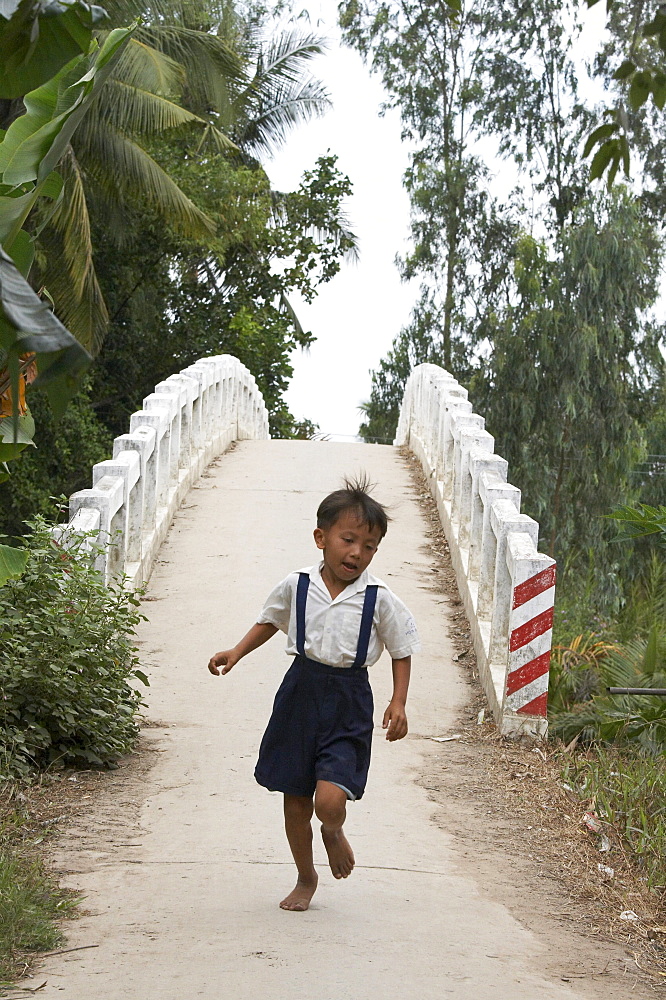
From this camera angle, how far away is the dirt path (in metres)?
3.58

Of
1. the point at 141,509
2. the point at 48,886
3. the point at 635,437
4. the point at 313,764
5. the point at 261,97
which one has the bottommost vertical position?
the point at 48,886

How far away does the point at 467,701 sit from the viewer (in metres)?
7.50

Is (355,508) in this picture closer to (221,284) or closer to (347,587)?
(347,587)

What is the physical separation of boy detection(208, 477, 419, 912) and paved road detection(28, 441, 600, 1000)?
298mm

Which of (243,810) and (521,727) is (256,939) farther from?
(521,727)

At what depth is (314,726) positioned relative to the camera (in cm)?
410

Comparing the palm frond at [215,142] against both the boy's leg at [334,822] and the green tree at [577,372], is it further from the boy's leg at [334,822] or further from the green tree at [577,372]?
the boy's leg at [334,822]

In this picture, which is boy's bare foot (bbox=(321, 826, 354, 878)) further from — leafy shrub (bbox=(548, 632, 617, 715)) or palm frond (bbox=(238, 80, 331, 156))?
palm frond (bbox=(238, 80, 331, 156))

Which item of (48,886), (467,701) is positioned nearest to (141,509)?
(467,701)

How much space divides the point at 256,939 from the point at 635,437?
→ 22.4 metres

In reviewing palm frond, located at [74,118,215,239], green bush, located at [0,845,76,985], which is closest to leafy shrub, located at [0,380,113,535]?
palm frond, located at [74,118,215,239]

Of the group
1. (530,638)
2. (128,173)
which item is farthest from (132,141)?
(530,638)

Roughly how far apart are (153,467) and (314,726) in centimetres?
613

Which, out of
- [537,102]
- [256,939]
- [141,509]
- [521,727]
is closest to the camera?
[256,939]
